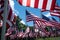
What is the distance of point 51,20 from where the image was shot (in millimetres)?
5145

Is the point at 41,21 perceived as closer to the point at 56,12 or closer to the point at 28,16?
the point at 28,16

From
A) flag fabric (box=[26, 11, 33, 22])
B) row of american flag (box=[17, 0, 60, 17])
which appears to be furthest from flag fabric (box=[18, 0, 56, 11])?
flag fabric (box=[26, 11, 33, 22])

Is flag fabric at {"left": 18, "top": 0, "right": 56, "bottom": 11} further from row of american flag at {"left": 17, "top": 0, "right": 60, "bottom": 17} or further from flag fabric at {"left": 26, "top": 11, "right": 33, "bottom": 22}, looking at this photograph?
flag fabric at {"left": 26, "top": 11, "right": 33, "bottom": 22}

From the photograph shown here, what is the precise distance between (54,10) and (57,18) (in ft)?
0.69

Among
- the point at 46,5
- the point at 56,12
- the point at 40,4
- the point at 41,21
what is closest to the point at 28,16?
the point at 41,21

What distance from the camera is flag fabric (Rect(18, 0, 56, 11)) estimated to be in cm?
485

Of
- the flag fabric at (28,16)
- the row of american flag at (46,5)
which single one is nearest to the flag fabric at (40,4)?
the row of american flag at (46,5)

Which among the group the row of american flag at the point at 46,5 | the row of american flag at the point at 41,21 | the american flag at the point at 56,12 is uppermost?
the row of american flag at the point at 46,5

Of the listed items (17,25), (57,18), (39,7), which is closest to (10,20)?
(17,25)

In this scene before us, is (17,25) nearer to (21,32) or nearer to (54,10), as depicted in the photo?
(21,32)

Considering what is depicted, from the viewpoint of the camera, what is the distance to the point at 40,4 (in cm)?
512

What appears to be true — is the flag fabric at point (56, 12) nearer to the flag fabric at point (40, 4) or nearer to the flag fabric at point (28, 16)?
the flag fabric at point (40, 4)

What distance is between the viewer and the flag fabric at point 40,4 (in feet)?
15.9

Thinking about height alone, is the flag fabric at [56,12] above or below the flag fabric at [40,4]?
below
